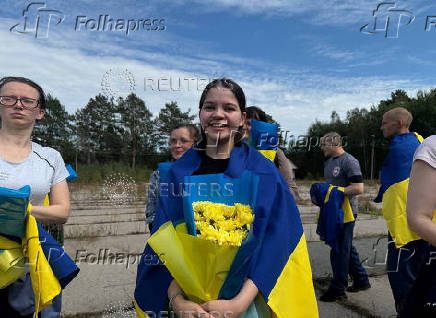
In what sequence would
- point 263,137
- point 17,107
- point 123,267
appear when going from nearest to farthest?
point 17,107 → point 263,137 → point 123,267

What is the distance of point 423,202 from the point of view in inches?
63.0

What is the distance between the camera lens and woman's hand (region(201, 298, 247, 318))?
1.54m

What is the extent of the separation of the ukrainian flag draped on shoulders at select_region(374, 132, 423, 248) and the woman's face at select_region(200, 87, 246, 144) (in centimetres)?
232

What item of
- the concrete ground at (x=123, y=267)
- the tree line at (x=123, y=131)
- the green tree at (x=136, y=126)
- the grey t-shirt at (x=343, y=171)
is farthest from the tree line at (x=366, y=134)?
the grey t-shirt at (x=343, y=171)

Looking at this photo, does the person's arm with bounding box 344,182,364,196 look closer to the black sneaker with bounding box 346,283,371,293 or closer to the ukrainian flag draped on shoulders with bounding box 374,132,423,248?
the ukrainian flag draped on shoulders with bounding box 374,132,423,248

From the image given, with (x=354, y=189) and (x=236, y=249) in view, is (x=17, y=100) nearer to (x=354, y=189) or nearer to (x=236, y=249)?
(x=236, y=249)

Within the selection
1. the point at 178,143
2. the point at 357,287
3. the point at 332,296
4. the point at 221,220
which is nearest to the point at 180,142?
the point at 178,143

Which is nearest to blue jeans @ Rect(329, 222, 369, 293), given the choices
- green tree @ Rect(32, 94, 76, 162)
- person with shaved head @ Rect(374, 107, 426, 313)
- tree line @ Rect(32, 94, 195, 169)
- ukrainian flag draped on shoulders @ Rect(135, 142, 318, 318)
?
person with shaved head @ Rect(374, 107, 426, 313)

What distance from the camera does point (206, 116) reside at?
1.93m

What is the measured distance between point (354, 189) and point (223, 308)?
3025 mm

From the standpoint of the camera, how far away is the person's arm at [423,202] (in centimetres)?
158

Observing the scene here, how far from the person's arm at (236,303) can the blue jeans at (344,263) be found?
265 centimetres

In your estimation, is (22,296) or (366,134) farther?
(366,134)

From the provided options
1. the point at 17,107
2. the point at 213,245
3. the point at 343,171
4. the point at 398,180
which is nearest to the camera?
the point at 213,245
